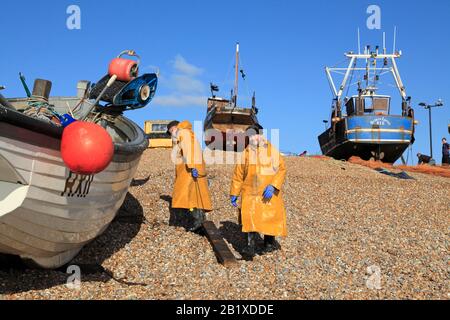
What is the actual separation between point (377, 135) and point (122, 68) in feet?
57.1

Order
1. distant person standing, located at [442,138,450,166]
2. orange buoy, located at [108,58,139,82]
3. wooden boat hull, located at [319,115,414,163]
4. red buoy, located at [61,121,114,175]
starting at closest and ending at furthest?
1. red buoy, located at [61,121,114,175]
2. orange buoy, located at [108,58,139,82]
3. wooden boat hull, located at [319,115,414,163]
4. distant person standing, located at [442,138,450,166]

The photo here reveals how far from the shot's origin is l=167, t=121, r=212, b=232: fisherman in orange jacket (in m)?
6.72

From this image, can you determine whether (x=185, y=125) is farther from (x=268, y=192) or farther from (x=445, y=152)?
(x=445, y=152)

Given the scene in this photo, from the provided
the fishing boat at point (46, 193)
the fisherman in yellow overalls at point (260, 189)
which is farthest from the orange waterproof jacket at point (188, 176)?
the fishing boat at point (46, 193)

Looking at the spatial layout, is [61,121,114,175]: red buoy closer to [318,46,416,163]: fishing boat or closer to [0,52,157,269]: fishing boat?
[0,52,157,269]: fishing boat

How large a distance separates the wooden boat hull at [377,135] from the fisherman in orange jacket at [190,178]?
15.9 m

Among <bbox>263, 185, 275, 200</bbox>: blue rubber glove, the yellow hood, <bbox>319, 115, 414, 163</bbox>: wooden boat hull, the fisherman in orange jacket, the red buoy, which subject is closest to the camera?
the red buoy

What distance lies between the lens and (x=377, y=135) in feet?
69.6

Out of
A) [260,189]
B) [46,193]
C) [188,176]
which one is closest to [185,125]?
[188,176]

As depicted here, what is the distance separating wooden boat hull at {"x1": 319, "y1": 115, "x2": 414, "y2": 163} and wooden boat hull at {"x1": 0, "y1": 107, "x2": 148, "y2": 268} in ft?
59.1

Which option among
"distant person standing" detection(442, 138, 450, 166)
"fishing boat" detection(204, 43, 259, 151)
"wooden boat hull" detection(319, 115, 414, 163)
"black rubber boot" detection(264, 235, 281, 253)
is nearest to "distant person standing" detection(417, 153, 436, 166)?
"distant person standing" detection(442, 138, 450, 166)

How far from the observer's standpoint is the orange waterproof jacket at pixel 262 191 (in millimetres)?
5793

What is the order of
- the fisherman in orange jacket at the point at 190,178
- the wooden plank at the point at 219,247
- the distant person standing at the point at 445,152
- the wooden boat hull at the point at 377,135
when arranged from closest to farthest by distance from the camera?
the wooden plank at the point at 219,247
the fisherman in orange jacket at the point at 190,178
the wooden boat hull at the point at 377,135
the distant person standing at the point at 445,152

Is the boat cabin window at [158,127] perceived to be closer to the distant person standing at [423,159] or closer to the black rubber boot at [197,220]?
the distant person standing at [423,159]
